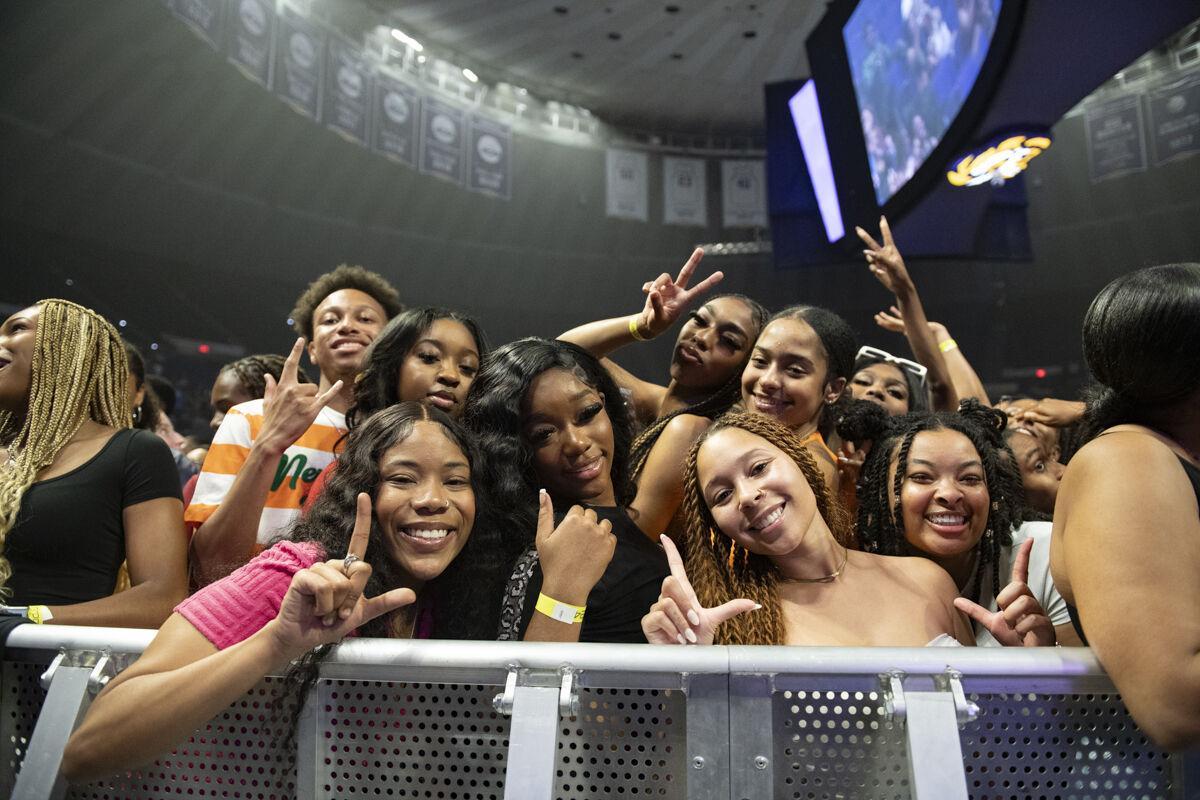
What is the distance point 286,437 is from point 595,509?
0.71 meters

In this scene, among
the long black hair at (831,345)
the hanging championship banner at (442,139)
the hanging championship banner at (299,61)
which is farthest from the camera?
the hanging championship banner at (442,139)

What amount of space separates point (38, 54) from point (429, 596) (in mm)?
6471

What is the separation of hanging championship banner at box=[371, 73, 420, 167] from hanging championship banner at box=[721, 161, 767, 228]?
3.73 m

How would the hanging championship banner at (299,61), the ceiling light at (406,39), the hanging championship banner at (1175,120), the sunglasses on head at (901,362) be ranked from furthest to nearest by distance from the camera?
the ceiling light at (406,39)
the hanging championship banner at (1175,120)
the hanging championship banner at (299,61)
the sunglasses on head at (901,362)

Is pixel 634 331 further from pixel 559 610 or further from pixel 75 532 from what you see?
pixel 75 532

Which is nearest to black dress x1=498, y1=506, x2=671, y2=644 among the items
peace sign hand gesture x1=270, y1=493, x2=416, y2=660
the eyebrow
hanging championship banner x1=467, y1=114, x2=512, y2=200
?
peace sign hand gesture x1=270, y1=493, x2=416, y2=660

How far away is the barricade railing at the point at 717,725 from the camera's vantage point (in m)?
1.10

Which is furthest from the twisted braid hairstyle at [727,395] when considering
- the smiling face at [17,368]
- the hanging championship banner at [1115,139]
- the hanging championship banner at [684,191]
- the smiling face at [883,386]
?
the hanging championship banner at [684,191]

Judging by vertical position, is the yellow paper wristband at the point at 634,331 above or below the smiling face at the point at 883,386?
above

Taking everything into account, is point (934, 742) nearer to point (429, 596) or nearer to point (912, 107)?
point (429, 596)

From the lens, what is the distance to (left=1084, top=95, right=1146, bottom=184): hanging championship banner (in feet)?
29.0

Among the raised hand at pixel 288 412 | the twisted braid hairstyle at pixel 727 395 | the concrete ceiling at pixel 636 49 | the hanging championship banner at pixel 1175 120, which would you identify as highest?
the concrete ceiling at pixel 636 49

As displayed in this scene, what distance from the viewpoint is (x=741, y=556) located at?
5.61 ft

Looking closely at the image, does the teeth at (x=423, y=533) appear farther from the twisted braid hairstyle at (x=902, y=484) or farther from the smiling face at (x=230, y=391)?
the smiling face at (x=230, y=391)
